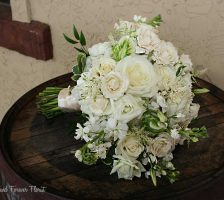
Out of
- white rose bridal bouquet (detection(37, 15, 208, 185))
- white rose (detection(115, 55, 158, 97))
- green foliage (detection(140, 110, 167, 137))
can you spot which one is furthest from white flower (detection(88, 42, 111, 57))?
green foliage (detection(140, 110, 167, 137))

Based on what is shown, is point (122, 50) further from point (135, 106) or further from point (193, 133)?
point (193, 133)

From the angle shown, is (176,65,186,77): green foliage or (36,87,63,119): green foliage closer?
(176,65,186,77): green foliage

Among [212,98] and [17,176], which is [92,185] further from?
[212,98]

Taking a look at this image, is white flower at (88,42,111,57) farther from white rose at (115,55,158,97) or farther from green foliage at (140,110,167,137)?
green foliage at (140,110,167,137)

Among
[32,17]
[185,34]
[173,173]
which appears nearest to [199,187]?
[173,173]

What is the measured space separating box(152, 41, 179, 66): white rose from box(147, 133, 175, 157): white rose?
0.65ft

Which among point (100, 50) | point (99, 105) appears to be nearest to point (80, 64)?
point (100, 50)

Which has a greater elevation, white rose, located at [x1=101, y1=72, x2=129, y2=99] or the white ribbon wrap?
white rose, located at [x1=101, y1=72, x2=129, y2=99]

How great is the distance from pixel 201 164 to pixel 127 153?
215 millimetres

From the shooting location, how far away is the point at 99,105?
975mm

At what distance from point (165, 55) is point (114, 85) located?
0.61ft

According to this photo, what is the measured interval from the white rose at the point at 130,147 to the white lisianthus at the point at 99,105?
96 mm

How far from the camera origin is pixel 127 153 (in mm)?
1002

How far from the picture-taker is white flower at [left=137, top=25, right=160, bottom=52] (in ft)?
3.37
